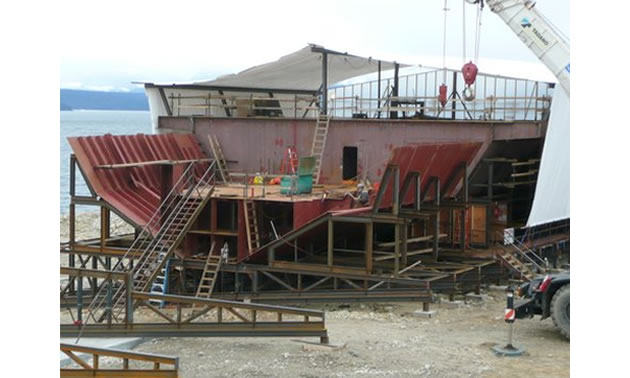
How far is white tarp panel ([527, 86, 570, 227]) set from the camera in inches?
889

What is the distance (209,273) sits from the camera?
2191cm

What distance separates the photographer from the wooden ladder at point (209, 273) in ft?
68.4

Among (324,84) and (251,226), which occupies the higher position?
(324,84)

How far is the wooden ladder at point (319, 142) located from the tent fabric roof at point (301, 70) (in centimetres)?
300

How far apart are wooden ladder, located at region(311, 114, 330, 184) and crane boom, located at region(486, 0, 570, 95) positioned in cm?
601

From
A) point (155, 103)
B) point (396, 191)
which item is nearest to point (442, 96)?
point (396, 191)

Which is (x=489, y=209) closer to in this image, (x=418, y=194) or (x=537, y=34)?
(x=418, y=194)

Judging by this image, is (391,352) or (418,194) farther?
(418,194)

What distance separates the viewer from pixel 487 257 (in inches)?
917

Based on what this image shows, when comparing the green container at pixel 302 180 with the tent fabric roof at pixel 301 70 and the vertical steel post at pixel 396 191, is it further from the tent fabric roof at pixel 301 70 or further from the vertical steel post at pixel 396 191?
the tent fabric roof at pixel 301 70

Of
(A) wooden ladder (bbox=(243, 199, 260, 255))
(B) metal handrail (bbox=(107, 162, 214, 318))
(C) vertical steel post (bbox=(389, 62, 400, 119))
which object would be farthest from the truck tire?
(C) vertical steel post (bbox=(389, 62, 400, 119))

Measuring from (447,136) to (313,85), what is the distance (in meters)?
11.9

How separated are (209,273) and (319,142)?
5.73 metres
